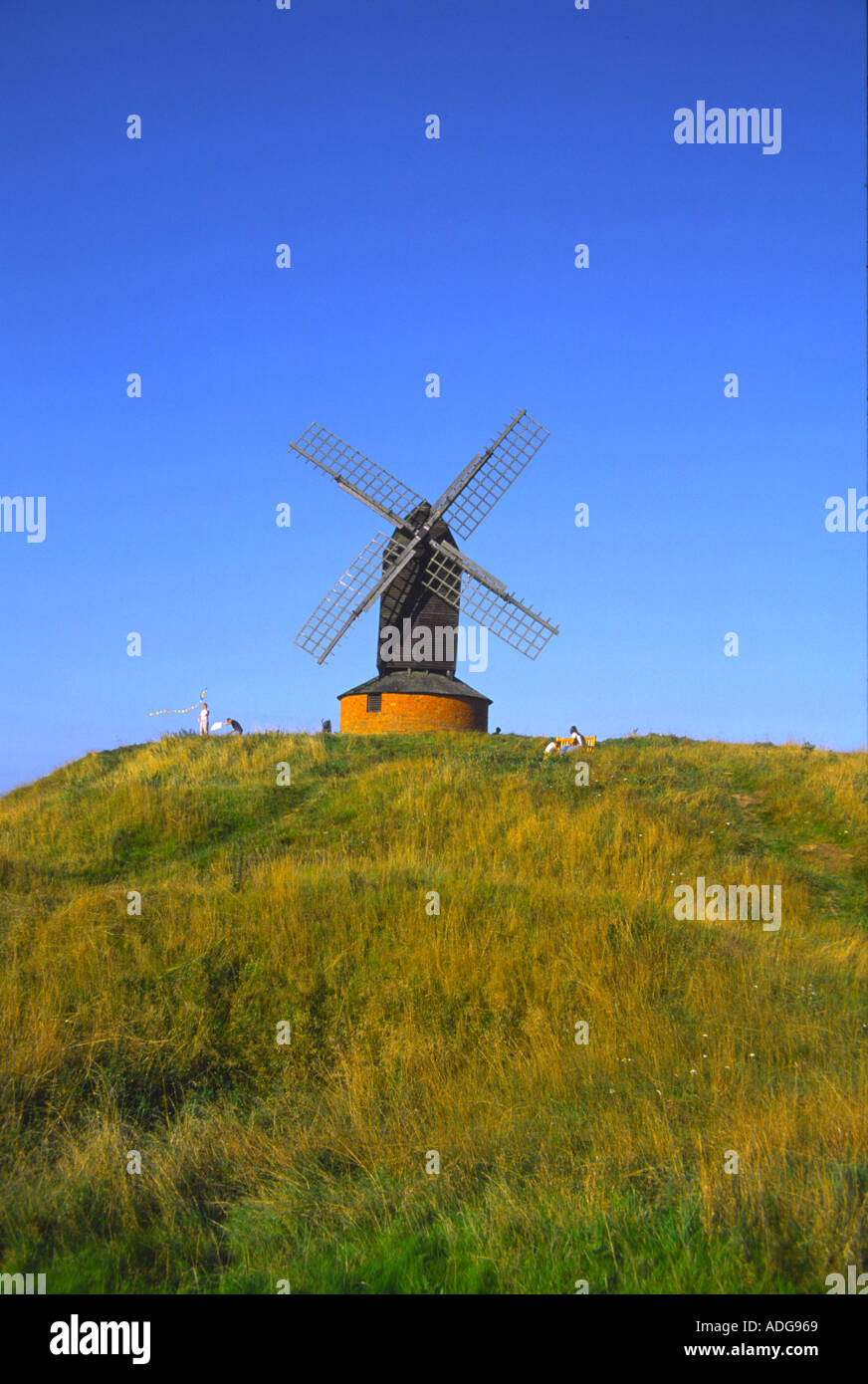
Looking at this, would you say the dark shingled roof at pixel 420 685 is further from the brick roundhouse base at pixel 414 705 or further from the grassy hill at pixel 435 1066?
the grassy hill at pixel 435 1066

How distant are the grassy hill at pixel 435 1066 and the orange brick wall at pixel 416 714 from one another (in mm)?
11897

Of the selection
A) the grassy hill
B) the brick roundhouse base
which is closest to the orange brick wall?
the brick roundhouse base

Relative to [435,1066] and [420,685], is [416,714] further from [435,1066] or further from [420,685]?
[435,1066]

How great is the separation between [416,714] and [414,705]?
0.27 m

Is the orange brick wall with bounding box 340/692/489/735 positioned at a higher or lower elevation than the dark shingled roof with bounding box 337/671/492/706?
→ lower

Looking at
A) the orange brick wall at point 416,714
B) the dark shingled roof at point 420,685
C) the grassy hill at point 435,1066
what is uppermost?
the dark shingled roof at point 420,685

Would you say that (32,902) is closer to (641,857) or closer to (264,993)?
(264,993)

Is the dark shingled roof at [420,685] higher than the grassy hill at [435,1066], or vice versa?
the dark shingled roof at [420,685]

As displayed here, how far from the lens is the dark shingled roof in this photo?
2669cm

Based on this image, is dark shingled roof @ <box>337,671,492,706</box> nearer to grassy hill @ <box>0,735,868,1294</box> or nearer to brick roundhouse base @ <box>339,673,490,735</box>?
brick roundhouse base @ <box>339,673,490,735</box>

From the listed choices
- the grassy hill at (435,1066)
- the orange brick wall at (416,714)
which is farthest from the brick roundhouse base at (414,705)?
the grassy hill at (435,1066)

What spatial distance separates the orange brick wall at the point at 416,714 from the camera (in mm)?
26500

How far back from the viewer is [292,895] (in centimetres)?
968

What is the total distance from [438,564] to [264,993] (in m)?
21.1
